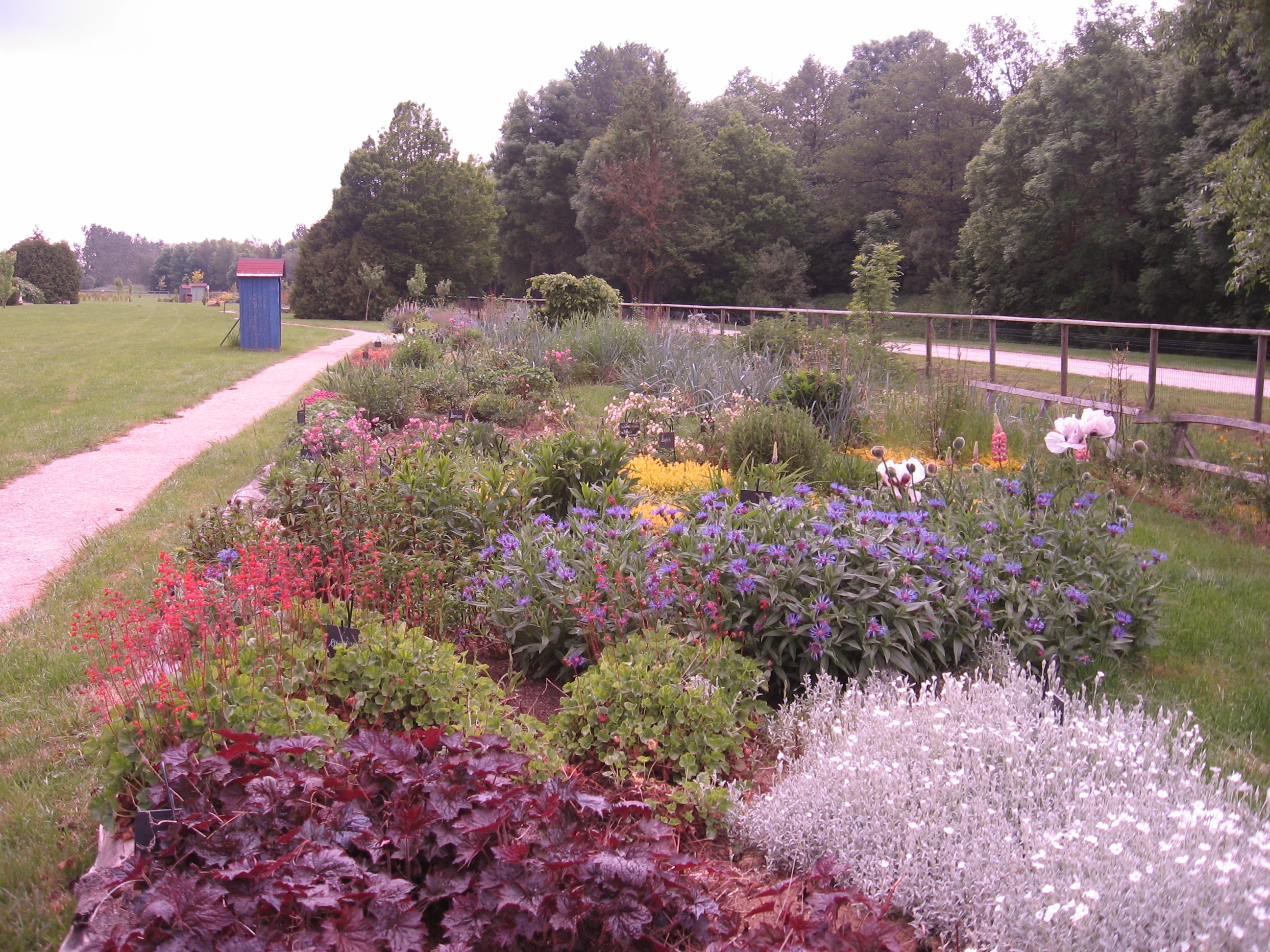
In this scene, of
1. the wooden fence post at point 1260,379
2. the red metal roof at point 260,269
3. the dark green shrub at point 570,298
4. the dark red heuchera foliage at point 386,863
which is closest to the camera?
the dark red heuchera foliage at point 386,863

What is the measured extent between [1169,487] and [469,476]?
5.14m

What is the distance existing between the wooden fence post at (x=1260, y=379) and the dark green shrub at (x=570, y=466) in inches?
200

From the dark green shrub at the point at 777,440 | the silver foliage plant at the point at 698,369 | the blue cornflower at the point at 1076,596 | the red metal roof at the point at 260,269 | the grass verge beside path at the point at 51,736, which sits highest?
the red metal roof at the point at 260,269

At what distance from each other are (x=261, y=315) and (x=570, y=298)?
7132 millimetres

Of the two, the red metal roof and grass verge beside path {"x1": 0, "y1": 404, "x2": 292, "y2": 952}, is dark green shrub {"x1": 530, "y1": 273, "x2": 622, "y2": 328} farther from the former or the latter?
grass verge beside path {"x1": 0, "y1": 404, "x2": 292, "y2": 952}

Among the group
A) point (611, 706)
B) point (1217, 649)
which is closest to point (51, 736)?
point (611, 706)

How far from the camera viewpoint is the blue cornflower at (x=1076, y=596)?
3.33 m

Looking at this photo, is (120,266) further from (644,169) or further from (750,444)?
(750,444)

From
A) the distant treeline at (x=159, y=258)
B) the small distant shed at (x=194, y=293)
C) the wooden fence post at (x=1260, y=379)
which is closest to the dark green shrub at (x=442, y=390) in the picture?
the wooden fence post at (x=1260, y=379)

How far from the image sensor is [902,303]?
35.2m

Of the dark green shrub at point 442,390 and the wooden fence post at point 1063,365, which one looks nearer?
the wooden fence post at point 1063,365

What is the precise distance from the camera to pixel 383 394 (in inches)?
322

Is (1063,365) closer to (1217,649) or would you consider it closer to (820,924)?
(1217,649)

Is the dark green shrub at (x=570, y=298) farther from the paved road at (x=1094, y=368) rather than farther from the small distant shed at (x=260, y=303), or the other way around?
the paved road at (x=1094, y=368)
